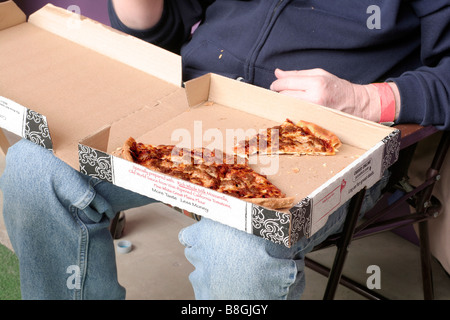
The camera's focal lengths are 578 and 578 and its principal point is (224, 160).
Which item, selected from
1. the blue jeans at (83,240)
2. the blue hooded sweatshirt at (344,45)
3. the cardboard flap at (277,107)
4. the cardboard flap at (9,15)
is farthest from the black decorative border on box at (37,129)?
the cardboard flap at (9,15)

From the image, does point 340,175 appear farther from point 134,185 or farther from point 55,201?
point 55,201

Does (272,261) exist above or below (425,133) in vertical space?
below

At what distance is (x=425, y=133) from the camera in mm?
1154

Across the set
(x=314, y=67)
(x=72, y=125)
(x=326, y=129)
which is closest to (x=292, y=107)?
(x=326, y=129)

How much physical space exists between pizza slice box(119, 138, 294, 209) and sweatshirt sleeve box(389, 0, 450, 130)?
36 cm

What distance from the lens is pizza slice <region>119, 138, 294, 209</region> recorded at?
0.98 metres

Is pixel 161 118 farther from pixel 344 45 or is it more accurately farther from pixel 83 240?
pixel 344 45

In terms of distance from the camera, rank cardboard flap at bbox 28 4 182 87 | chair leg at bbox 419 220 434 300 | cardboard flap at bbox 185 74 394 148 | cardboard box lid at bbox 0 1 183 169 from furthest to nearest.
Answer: chair leg at bbox 419 220 434 300, cardboard flap at bbox 28 4 182 87, cardboard box lid at bbox 0 1 183 169, cardboard flap at bbox 185 74 394 148

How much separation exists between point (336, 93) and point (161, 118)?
0.36 m

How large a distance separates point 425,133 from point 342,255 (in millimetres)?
304

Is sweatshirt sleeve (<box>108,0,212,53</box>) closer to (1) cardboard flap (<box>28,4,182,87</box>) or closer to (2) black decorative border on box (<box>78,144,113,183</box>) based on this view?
(1) cardboard flap (<box>28,4,182,87</box>)

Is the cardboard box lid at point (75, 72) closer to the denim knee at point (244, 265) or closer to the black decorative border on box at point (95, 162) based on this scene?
the black decorative border on box at point (95, 162)

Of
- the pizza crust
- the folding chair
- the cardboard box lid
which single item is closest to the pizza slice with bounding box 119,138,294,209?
the pizza crust

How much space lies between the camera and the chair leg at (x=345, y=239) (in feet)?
3.59
